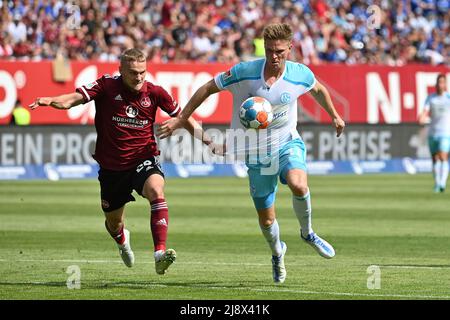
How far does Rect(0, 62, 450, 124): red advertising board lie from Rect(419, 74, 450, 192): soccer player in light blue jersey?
820cm

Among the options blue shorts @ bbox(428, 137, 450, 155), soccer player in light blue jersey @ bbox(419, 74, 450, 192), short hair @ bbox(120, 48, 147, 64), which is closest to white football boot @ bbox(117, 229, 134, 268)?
short hair @ bbox(120, 48, 147, 64)

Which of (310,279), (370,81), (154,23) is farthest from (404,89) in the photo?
(310,279)

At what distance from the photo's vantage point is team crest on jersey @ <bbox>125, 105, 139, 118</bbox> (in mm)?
12266

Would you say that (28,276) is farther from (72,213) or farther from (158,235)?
(72,213)

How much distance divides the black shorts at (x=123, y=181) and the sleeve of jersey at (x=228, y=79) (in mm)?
1177

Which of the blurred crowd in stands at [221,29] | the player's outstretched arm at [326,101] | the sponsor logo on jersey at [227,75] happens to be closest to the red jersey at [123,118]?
the sponsor logo on jersey at [227,75]

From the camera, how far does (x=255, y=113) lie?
1157 cm

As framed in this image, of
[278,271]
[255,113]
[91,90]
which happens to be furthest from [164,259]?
[91,90]

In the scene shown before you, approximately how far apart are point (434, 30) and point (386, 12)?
215 centimetres

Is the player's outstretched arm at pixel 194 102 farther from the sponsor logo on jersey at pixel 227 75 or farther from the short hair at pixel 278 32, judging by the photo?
the short hair at pixel 278 32

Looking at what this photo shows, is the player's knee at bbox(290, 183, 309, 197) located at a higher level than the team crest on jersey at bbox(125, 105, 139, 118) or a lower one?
lower

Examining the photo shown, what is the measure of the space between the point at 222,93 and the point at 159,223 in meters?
23.7

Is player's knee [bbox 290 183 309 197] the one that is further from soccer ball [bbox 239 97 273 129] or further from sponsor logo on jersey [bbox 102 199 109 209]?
sponsor logo on jersey [bbox 102 199 109 209]

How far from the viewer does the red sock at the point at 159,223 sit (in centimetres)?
1161
